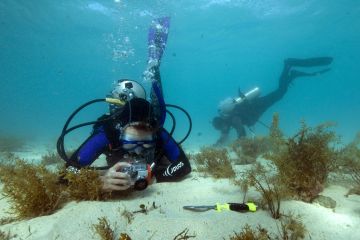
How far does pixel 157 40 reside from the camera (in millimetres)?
10602

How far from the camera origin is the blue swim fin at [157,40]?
1009 centimetres

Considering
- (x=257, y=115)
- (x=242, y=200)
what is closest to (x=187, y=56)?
(x=257, y=115)

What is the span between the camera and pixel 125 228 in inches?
131

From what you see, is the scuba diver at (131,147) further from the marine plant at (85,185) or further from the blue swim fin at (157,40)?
the blue swim fin at (157,40)

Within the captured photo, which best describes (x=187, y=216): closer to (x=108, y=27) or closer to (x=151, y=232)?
(x=151, y=232)

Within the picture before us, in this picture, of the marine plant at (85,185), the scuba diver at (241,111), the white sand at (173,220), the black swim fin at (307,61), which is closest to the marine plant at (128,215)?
the white sand at (173,220)

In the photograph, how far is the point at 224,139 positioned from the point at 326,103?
15675 centimetres

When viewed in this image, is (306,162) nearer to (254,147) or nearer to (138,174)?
(138,174)

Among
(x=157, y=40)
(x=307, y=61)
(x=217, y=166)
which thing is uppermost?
(x=307, y=61)

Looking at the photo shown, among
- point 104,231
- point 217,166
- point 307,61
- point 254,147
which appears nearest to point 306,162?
point 217,166

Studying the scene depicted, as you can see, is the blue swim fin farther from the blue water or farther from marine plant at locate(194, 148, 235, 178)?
the blue water

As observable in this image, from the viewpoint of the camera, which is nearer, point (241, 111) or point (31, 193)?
point (31, 193)

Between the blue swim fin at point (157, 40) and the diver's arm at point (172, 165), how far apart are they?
4.80 m

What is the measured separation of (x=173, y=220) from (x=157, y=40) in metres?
8.41
